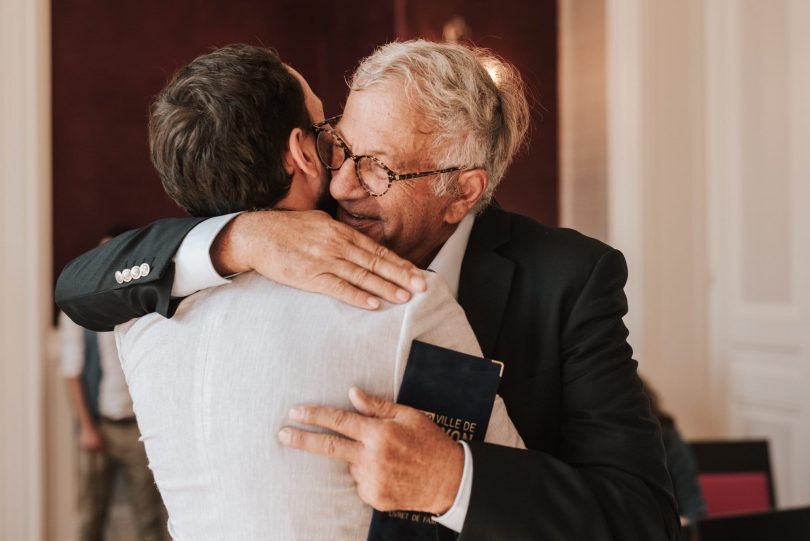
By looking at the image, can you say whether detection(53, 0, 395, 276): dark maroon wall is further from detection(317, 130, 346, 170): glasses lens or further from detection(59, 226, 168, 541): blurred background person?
detection(317, 130, 346, 170): glasses lens

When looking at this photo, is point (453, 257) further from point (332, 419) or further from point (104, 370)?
point (104, 370)

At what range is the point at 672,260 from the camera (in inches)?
173

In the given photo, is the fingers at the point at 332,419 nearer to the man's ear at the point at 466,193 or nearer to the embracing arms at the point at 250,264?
the embracing arms at the point at 250,264

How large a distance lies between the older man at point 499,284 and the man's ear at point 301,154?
49mm

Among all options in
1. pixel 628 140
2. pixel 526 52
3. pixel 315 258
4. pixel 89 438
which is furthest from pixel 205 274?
pixel 526 52

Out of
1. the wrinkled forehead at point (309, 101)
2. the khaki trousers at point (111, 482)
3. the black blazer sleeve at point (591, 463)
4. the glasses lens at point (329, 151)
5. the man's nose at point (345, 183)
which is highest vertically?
the wrinkled forehead at point (309, 101)

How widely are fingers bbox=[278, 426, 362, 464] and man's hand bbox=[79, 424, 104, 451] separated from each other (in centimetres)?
352

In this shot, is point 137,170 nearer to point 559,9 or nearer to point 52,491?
point 52,491

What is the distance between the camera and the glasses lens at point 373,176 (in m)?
1.35

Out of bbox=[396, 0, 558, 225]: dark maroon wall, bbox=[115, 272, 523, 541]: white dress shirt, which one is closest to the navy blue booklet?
bbox=[115, 272, 523, 541]: white dress shirt

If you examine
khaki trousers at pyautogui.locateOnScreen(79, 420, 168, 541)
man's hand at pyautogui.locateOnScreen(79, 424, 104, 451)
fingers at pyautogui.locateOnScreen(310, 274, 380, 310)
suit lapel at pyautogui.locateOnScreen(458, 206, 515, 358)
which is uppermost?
fingers at pyautogui.locateOnScreen(310, 274, 380, 310)

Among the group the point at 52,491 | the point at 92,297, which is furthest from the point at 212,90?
the point at 52,491

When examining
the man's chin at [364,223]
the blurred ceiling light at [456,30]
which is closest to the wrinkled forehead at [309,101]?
the man's chin at [364,223]

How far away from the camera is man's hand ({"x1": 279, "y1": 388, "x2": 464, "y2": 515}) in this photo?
100 centimetres
